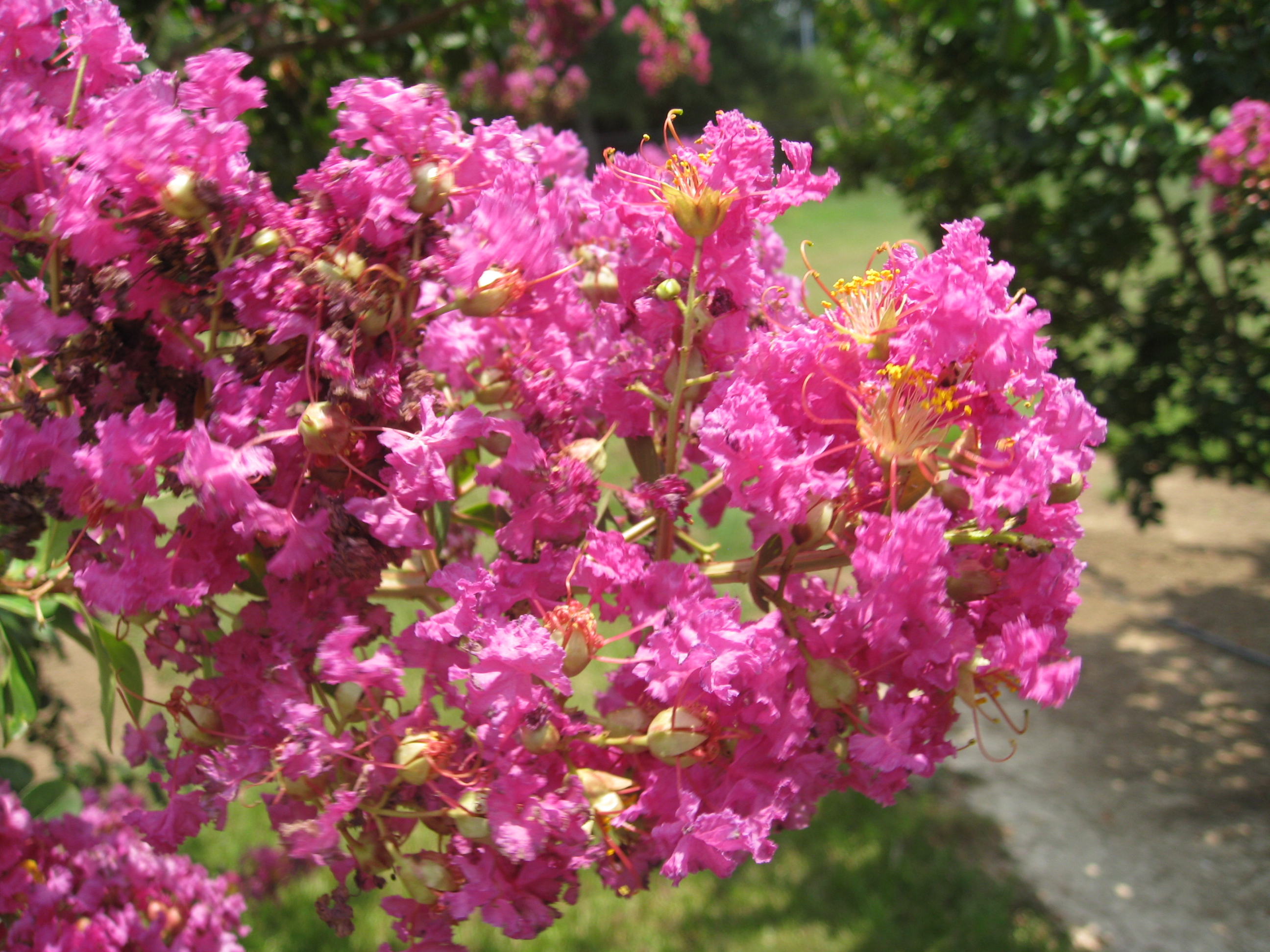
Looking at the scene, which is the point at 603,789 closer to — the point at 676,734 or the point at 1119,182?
the point at 676,734

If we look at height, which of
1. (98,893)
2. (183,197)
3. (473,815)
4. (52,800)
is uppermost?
(183,197)

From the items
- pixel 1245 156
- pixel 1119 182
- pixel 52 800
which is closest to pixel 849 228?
pixel 1119 182

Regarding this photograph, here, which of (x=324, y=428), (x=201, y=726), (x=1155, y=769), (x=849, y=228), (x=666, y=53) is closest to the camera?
(x=324, y=428)

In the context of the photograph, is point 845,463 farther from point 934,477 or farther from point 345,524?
point 345,524

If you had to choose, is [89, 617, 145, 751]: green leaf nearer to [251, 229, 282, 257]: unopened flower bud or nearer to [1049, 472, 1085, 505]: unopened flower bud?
[251, 229, 282, 257]: unopened flower bud

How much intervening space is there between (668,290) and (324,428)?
1.06ft

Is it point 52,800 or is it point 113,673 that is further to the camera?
point 52,800

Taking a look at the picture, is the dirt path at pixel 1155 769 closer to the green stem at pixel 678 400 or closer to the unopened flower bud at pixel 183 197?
the green stem at pixel 678 400

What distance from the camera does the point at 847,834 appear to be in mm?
3336

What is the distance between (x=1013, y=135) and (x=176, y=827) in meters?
3.69

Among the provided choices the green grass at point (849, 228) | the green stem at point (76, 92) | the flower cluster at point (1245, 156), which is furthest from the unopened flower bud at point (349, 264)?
the green grass at point (849, 228)

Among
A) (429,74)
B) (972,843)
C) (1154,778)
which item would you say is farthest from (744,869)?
(429,74)

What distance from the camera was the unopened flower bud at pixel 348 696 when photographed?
80 cm

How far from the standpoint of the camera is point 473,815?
78 centimetres
